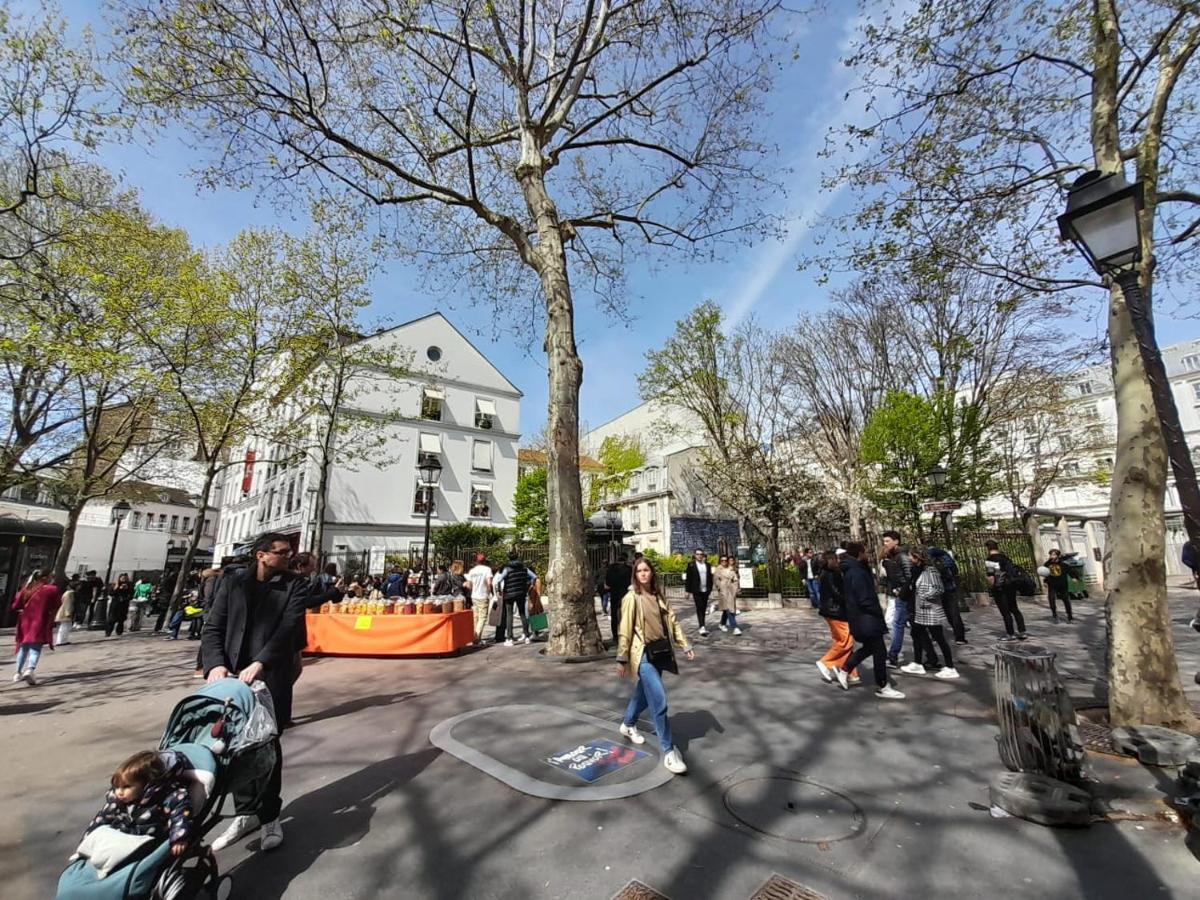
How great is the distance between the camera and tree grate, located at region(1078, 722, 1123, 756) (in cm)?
451

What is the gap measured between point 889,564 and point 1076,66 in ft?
21.3

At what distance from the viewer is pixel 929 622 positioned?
7285 mm

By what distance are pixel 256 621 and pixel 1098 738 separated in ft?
23.6

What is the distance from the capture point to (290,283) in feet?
61.9

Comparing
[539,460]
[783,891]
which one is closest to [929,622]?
[783,891]

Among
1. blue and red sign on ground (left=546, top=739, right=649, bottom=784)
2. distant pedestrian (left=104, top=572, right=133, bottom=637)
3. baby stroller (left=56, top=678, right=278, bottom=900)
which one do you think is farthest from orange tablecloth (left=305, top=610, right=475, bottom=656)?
distant pedestrian (left=104, top=572, right=133, bottom=637)

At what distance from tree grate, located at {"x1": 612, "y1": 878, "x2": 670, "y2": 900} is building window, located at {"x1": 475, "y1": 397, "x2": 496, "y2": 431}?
106ft

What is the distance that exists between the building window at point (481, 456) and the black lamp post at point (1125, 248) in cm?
3101

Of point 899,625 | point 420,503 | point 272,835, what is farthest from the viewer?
point 420,503

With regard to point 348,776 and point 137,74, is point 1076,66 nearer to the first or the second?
point 348,776

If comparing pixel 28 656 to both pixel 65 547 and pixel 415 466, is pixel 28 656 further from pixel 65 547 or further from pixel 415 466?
pixel 415 466

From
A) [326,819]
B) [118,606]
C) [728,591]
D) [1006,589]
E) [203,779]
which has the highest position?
[118,606]

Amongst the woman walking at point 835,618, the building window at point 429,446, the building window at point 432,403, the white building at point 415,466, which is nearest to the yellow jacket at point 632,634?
Answer: the woman walking at point 835,618

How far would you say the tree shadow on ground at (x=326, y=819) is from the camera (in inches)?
117
